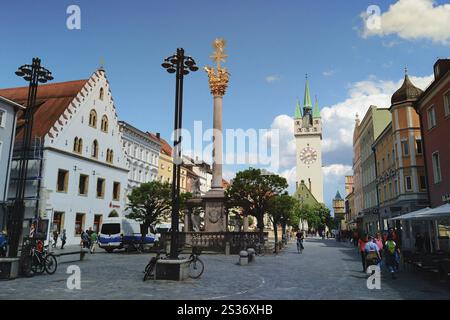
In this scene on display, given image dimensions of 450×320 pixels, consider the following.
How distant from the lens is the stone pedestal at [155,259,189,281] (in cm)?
1294

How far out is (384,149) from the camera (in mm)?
42125

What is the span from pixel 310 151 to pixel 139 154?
278 ft

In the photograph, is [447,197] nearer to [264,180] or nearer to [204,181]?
[264,180]

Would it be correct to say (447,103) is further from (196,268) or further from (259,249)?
(196,268)

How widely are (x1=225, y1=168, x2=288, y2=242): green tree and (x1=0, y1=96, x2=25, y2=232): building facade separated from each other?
1841cm

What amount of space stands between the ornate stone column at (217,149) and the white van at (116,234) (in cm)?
740

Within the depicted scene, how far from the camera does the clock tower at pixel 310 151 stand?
124125 millimetres

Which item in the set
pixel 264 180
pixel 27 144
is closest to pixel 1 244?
pixel 27 144

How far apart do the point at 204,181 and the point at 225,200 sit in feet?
204

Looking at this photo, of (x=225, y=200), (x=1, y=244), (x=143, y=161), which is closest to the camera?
(x=1, y=244)

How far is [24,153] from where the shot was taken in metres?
14.9

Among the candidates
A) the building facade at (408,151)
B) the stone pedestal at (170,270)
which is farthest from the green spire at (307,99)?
the stone pedestal at (170,270)

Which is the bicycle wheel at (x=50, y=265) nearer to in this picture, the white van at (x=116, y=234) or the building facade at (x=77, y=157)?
the white van at (x=116, y=234)

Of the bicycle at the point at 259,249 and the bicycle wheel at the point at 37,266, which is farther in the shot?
the bicycle at the point at 259,249
